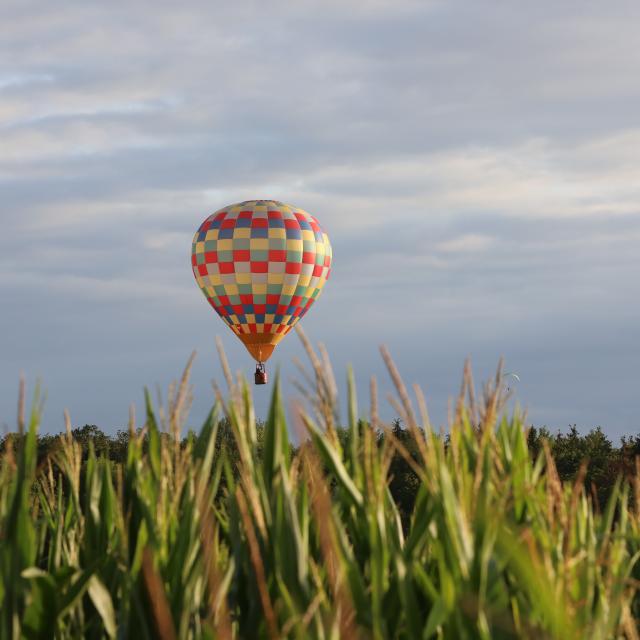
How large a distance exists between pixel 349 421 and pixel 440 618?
1.25m

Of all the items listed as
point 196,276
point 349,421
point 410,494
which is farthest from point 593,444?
point 349,421

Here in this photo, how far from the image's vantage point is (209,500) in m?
5.82

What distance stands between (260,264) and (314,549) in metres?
37.8

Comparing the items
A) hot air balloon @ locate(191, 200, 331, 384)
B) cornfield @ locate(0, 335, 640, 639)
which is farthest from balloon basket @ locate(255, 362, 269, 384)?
cornfield @ locate(0, 335, 640, 639)

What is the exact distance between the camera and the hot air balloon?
43.8 m

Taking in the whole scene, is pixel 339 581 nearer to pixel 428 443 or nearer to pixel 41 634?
pixel 428 443

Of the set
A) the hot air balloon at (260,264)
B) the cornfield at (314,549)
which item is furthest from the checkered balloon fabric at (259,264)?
the cornfield at (314,549)

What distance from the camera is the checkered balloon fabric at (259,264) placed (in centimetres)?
4378

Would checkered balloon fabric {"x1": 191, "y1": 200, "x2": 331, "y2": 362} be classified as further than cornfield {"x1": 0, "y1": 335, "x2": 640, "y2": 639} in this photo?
Yes

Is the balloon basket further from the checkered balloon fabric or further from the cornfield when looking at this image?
the cornfield

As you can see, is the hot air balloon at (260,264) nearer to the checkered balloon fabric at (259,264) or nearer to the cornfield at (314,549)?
the checkered balloon fabric at (259,264)

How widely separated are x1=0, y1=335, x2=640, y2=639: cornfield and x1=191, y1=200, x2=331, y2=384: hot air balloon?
3748 cm

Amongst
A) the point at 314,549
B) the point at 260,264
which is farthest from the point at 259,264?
the point at 314,549

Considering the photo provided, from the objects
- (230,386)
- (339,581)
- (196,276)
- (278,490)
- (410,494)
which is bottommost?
(410,494)
